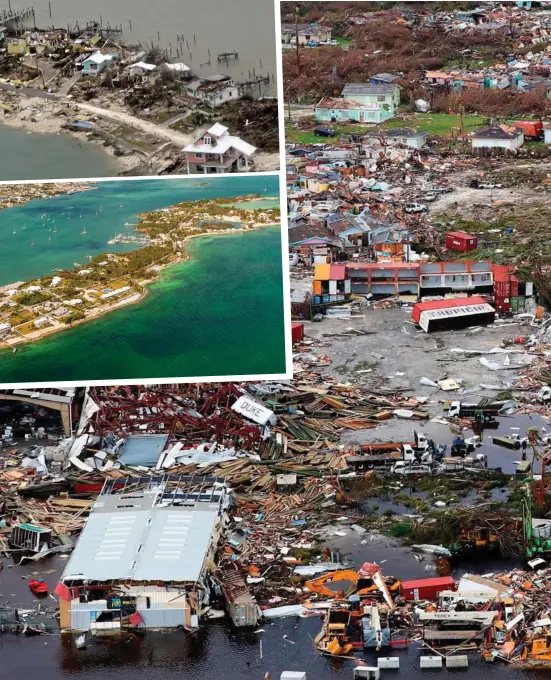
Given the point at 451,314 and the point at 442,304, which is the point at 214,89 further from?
the point at 442,304

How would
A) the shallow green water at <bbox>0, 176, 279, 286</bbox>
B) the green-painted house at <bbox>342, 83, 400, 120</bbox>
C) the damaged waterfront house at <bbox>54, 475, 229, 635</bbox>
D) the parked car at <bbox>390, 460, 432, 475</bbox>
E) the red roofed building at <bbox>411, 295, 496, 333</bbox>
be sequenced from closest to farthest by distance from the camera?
the shallow green water at <bbox>0, 176, 279, 286</bbox> < the damaged waterfront house at <bbox>54, 475, 229, 635</bbox> < the parked car at <bbox>390, 460, 432, 475</bbox> < the red roofed building at <bbox>411, 295, 496, 333</bbox> < the green-painted house at <bbox>342, 83, 400, 120</bbox>

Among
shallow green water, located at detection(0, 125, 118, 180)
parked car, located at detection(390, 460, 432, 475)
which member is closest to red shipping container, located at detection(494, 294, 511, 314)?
parked car, located at detection(390, 460, 432, 475)

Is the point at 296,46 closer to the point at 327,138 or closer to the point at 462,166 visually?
the point at 327,138

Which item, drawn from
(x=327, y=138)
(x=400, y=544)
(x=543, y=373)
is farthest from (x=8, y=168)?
(x=327, y=138)

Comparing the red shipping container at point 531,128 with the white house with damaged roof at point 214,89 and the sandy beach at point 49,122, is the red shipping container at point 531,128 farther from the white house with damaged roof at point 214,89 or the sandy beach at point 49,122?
the sandy beach at point 49,122

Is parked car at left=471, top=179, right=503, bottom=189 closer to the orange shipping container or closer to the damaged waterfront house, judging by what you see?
the orange shipping container

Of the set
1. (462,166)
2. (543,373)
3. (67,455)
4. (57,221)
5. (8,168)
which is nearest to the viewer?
(8,168)
